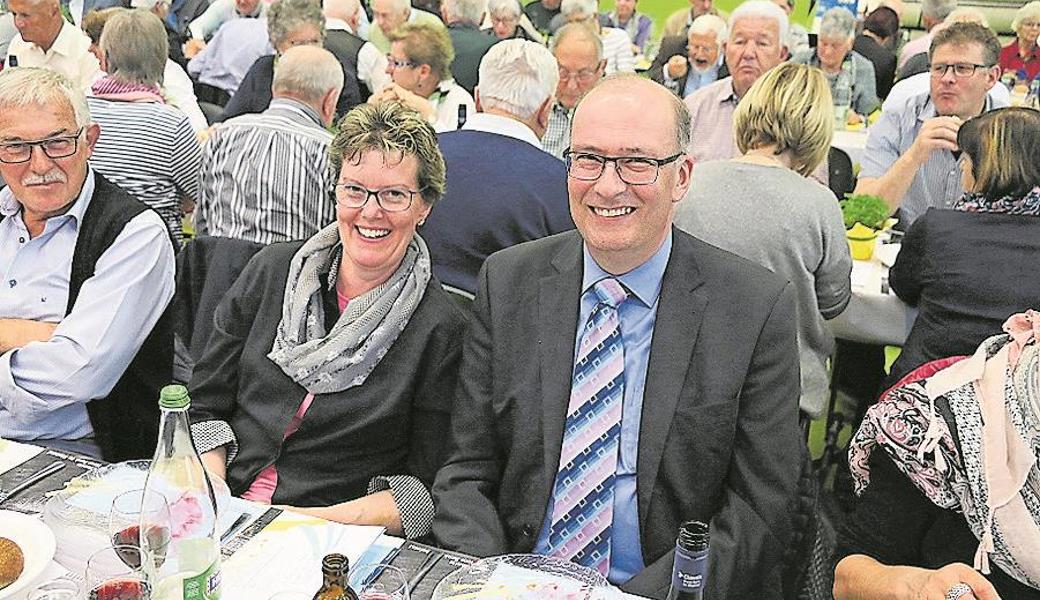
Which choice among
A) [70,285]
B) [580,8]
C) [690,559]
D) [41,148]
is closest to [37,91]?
[41,148]

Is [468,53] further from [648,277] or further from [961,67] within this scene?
[648,277]

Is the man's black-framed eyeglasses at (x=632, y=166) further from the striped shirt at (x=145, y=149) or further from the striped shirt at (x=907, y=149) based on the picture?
the striped shirt at (x=907, y=149)

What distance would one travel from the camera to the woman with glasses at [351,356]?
2062 millimetres

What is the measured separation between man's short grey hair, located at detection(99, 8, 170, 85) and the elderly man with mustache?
1.82 meters

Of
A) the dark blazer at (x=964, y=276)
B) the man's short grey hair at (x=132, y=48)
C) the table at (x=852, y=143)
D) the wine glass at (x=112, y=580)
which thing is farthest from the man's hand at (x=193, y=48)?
the wine glass at (x=112, y=580)

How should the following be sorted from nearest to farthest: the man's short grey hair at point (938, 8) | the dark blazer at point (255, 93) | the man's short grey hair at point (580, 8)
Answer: the dark blazer at point (255, 93), the man's short grey hair at point (938, 8), the man's short grey hair at point (580, 8)

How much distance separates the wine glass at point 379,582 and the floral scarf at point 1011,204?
202 cm

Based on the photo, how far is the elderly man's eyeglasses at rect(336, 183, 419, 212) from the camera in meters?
2.09

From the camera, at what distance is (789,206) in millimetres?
2756

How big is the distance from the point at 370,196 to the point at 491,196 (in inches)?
32.8

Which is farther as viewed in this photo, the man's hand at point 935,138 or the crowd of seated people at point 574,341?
the man's hand at point 935,138

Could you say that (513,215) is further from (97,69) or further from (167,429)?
(97,69)

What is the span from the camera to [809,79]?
302cm

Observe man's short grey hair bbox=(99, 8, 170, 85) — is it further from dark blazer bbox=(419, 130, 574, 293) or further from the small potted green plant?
the small potted green plant
